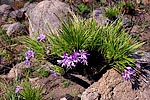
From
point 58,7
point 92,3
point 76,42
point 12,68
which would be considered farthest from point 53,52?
point 92,3

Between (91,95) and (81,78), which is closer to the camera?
(91,95)

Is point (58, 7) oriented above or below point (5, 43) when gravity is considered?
above

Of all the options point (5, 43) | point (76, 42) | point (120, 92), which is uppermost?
point (76, 42)

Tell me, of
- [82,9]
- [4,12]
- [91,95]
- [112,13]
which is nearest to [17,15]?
[4,12]

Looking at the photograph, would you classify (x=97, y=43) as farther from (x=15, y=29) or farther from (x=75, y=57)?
(x=15, y=29)

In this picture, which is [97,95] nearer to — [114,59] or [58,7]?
[114,59]

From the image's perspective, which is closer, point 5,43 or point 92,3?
point 5,43

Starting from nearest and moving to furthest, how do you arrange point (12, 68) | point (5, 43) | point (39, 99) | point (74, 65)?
point (74, 65) < point (39, 99) < point (12, 68) < point (5, 43)

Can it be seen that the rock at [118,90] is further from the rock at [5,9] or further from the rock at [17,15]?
the rock at [5,9]

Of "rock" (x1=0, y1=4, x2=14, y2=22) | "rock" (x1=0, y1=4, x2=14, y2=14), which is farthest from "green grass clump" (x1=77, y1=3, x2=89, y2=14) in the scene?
"rock" (x1=0, y1=4, x2=14, y2=14)
